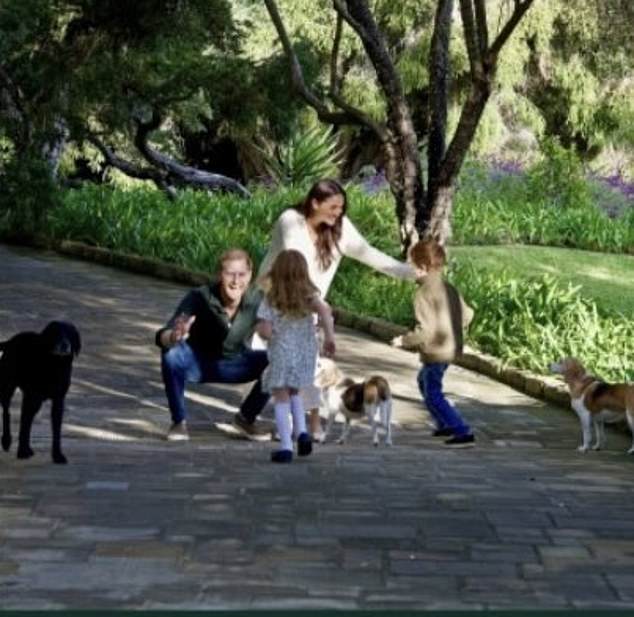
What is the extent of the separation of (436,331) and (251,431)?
131cm

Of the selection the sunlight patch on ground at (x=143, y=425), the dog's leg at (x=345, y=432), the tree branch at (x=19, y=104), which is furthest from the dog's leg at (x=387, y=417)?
the tree branch at (x=19, y=104)

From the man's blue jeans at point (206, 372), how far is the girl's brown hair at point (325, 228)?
33.4 inches

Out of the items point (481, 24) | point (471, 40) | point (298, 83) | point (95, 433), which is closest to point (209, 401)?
point (95, 433)

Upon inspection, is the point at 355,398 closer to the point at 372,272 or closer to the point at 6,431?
the point at 6,431

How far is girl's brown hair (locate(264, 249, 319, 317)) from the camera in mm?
9375

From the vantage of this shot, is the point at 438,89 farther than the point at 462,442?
Yes

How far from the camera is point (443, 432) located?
1090cm

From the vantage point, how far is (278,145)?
30.6 metres

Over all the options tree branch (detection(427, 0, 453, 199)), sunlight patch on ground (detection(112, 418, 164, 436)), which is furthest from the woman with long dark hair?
tree branch (detection(427, 0, 453, 199))

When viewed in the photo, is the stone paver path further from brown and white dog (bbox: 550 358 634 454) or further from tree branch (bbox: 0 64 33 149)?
tree branch (bbox: 0 64 33 149)

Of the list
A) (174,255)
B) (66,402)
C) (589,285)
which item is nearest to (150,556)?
(66,402)

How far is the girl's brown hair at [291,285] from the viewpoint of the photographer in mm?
9375

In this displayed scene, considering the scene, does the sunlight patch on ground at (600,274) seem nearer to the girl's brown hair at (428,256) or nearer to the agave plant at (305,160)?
the agave plant at (305,160)

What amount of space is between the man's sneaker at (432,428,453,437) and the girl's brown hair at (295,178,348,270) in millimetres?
1446
